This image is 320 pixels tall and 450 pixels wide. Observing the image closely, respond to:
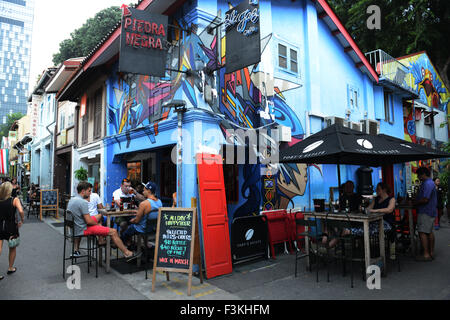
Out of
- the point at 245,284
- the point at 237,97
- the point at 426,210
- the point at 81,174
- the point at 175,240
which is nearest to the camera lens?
the point at 175,240

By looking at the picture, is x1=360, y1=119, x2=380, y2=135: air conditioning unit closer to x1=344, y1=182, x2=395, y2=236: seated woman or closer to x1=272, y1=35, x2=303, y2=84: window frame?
x1=272, y1=35, x2=303, y2=84: window frame

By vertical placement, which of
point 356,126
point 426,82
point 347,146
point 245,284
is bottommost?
point 245,284

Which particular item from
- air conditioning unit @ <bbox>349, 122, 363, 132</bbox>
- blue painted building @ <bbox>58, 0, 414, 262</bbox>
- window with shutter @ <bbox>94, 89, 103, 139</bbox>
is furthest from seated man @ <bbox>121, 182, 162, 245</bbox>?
air conditioning unit @ <bbox>349, 122, 363, 132</bbox>

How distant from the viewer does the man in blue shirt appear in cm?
612

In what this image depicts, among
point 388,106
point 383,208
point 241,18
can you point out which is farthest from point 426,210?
point 388,106

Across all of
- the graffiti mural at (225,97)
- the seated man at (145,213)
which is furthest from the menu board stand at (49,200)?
the seated man at (145,213)

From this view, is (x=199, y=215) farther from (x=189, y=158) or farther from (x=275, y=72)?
(x=275, y=72)

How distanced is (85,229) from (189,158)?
2448 millimetres

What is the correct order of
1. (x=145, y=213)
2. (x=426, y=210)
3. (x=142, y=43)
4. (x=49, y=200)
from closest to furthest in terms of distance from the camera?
(x=145, y=213) → (x=142, y=43) → (x=426, y=210) → (x=49, y=200)

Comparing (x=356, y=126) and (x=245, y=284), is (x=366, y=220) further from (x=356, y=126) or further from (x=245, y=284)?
(x=356, y=126)

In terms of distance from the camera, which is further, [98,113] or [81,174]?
[81,174]

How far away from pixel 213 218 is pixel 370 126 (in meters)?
8.86

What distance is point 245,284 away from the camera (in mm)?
5043

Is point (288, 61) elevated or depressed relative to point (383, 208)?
elevated
